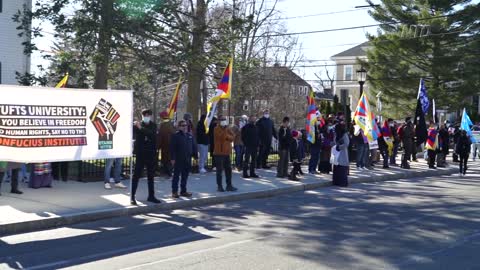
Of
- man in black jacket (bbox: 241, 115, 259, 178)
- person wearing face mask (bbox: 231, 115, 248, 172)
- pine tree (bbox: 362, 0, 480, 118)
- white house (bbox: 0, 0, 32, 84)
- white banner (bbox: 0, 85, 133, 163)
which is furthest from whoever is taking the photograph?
pine tree (bbox: 362, 0, 480, 118)

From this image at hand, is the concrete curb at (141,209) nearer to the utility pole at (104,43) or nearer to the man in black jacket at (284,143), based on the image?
the man in black jacket at (284,143)

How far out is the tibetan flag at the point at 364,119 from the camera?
19.6m

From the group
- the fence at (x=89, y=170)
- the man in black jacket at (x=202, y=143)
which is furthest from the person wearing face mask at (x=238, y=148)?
the fence at (x=89, y=170)

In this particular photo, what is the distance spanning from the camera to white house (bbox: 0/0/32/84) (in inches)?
907

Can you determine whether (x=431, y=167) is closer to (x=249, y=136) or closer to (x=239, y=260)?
(x=249, y=136)

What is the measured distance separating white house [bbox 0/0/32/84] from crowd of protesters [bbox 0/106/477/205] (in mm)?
8730

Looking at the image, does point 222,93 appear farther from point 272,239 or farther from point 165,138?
point 272,239


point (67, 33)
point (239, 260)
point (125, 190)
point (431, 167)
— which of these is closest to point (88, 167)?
point (125, 190)

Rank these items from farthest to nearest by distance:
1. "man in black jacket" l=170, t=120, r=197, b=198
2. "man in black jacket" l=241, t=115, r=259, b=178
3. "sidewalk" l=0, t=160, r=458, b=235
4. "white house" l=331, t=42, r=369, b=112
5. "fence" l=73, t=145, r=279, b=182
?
"white house" l=331, t=42, r=369, b=112 < "man in black jacket" l=241, t=115, r=259, b=178 < "fence" l=73, t=145, r=279, b=182 < "man in black jacket" l=170, t=120, r=197, b=198 < "sidewalk" l=0, t=160, r=458, b=235

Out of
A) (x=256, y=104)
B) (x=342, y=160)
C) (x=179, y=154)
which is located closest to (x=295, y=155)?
(x=342, y=160)

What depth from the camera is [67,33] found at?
1853 centimetres

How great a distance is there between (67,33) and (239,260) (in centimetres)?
1333

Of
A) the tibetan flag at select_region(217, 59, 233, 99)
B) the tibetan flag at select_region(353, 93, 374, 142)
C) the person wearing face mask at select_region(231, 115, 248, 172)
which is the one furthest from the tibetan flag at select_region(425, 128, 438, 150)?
the tibetan flag at select_region(217, 59, 233, 99)

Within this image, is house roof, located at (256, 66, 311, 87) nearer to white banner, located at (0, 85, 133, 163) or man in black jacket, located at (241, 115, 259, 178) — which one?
man in black jacket, located at (241, 115, 259, 178)
